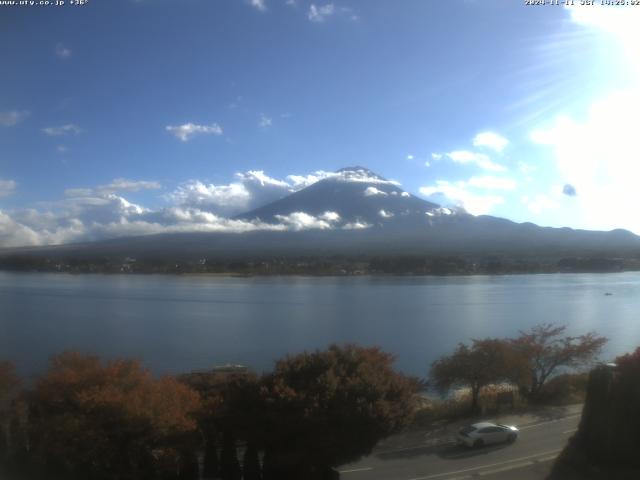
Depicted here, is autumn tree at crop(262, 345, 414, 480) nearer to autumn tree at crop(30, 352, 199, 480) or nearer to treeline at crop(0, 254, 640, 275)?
autumn tree at crop(30, 352, 199, 480)

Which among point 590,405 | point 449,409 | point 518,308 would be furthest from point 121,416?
point 518,308

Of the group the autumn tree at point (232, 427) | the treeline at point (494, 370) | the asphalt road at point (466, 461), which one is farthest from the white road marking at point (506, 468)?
the treeline at point (494, 370)

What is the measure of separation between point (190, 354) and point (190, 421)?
9084 mm

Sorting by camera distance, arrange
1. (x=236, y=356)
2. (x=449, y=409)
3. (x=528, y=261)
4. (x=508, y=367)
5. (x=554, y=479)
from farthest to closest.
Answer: (x=528, y=261), (x=236, y=356), (x=508, y=367), (x=449, y=409), (x=554, y=479)

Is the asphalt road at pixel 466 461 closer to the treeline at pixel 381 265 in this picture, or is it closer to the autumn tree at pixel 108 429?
the autumn tree at pixel 108 429

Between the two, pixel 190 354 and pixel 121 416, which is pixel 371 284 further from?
pixel 121 416

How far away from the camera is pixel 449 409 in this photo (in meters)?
7.47

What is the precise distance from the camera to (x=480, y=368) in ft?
27.4

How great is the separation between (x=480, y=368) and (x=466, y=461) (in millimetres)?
3293

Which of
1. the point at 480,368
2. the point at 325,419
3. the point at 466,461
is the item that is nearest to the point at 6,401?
the point at 325,419

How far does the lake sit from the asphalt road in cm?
586

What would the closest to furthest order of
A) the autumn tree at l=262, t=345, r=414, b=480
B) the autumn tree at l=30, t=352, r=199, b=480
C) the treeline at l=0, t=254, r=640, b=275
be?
the autumn tree at l=30, t=352, r=199, b=480
the autumn tree at l=262, t=345, r=414, b=480
the treeline at l=0, t=254, r=640, b=275

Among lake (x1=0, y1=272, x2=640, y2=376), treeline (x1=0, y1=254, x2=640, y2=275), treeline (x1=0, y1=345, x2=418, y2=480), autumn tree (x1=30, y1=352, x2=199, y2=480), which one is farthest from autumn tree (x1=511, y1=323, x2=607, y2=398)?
treeline (x1=0, y1=254, x2=640, y2=275)

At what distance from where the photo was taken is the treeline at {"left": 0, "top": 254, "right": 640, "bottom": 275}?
33356 mm
